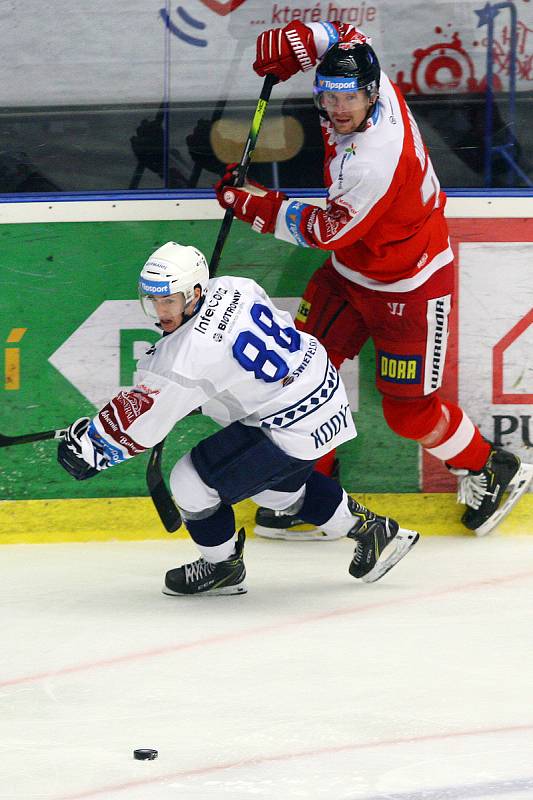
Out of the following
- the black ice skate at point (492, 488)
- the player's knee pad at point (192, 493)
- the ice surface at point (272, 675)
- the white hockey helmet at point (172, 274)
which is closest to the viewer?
the ice surface at point (272, 675)

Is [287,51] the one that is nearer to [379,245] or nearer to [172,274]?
[379,245]

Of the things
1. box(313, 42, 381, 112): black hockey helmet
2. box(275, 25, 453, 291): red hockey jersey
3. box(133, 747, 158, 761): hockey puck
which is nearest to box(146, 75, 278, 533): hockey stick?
box(275, 25, 453, 291): red hockey jersey

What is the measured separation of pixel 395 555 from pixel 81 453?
0.87 meters

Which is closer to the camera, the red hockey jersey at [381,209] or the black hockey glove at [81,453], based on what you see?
the black hockey glove at [81,453]

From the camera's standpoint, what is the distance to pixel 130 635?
119 inches

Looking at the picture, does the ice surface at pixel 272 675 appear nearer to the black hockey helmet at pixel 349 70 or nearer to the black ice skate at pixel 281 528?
the black ice skate at pixel 281 528

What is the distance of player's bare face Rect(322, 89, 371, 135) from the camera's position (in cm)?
331

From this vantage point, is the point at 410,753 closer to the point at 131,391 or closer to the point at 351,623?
the point at 351,623

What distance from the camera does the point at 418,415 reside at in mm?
3627

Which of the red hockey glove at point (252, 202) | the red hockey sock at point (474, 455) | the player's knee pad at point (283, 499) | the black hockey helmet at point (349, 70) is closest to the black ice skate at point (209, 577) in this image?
the player's knee pad at point (283, 499)

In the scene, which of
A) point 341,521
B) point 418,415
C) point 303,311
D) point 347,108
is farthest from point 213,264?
point 341,521

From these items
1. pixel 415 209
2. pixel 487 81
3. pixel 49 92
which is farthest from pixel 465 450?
pixel 49 92

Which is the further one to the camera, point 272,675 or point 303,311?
point 303,311

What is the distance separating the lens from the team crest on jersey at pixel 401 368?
3594 millimetres
